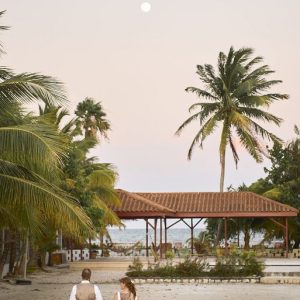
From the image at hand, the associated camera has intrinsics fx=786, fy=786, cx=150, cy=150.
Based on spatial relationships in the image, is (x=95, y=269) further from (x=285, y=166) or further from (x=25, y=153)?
(x=25, y=153)

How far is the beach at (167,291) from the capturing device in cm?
1992

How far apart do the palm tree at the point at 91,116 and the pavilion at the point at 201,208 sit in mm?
5323

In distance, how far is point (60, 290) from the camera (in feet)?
72.4

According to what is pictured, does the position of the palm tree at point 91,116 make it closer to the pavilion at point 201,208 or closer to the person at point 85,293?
the pavilion at point 201,208

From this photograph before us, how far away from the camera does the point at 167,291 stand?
21703 mm

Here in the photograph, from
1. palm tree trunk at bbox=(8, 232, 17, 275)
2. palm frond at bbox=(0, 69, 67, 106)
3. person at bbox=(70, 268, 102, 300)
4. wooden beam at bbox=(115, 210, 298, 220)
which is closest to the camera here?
person at bbox=(70, 268, 102, 300)

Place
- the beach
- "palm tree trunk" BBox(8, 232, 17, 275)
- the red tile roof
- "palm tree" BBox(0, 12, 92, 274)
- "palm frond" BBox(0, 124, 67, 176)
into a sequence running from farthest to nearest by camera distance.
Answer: the red tile roof, "palm tree trunk" BBox(8, 232, 17, 275), the beach, "palm tree" BBox(0, 12, 92, 274), "palm frond" BBox(0, 124, 67, 176)

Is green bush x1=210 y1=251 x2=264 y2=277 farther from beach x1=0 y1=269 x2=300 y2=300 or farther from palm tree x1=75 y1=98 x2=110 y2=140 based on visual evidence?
palm tree x1=75 y1=98 x2=110 y2=140

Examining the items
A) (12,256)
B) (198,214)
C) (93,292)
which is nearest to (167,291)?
(12,256)

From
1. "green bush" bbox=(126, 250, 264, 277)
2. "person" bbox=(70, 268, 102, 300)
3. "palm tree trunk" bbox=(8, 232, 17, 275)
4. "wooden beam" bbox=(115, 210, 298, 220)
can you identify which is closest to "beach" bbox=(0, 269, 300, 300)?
"green bush" bbox=(126, 250, 264, 277)

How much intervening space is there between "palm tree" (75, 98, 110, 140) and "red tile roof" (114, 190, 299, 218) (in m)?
5.46

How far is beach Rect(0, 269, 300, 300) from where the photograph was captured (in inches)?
784

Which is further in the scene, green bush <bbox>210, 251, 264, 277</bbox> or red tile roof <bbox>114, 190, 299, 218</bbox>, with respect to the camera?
red tile roof <bbox>114, 190, 299, 218</bbox>

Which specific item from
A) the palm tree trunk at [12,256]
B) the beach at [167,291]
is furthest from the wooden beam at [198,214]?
the beach at [167,291]
